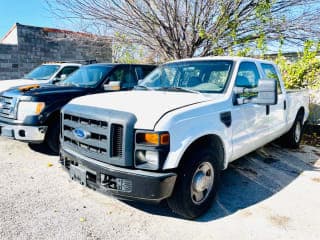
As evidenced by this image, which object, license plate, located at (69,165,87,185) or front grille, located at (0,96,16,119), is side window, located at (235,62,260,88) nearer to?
license plate, located at (69,165,87,185)

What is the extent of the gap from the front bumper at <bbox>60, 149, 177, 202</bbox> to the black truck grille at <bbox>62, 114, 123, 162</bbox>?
0.42 ft

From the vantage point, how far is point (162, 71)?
14.9ft

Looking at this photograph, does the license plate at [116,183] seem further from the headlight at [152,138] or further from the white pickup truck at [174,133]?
the headlight at [152,138]

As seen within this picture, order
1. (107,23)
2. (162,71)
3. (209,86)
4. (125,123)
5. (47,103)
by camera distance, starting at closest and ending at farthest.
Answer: (125,123) < (209,86) < (162,71) < (47,103) < (107,23)

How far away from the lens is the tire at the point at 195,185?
2908 millimetres

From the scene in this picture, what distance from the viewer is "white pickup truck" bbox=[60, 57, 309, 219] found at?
2.68 m

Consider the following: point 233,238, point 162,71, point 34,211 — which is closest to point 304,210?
point 233,238

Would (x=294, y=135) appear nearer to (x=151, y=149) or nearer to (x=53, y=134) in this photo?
(x=151, y=149)

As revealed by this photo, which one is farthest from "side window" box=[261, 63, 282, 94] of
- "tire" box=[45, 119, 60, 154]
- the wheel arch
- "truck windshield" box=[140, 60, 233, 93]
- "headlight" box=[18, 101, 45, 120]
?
"headlight" box=[18, 101, 45, 120]

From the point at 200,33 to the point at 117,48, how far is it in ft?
12.8

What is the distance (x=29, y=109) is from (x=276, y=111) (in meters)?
4.35

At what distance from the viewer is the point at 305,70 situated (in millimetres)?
7285

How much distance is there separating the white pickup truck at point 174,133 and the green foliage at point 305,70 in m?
3.66

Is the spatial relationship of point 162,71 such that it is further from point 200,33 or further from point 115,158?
point 200,33
